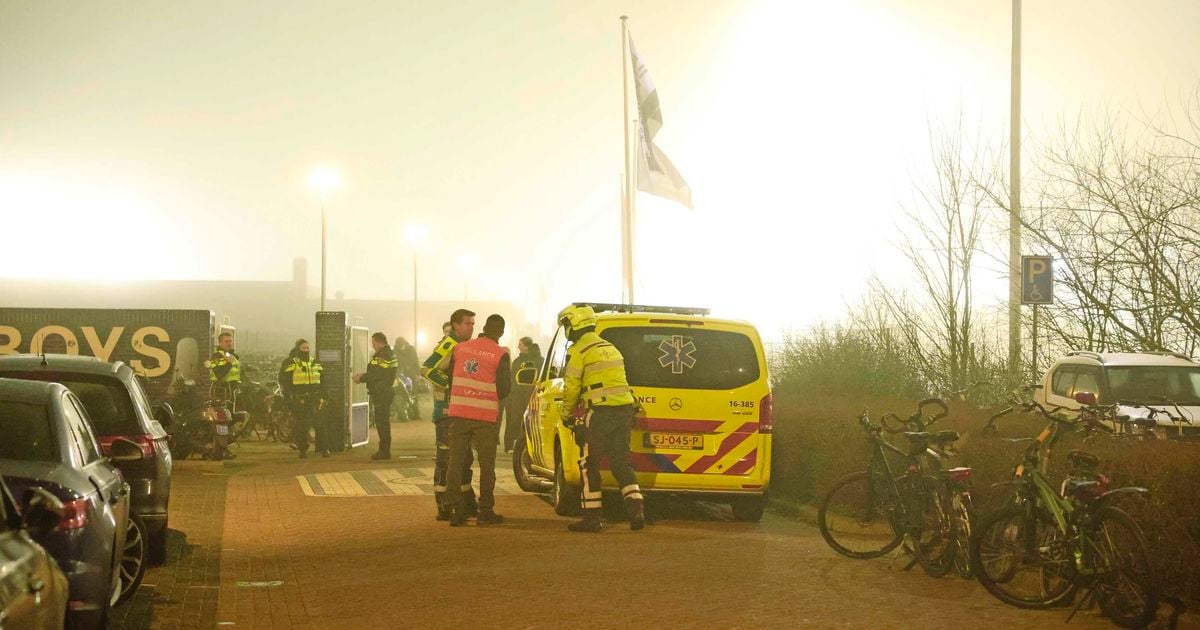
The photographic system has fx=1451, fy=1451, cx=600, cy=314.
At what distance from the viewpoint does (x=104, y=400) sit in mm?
10641

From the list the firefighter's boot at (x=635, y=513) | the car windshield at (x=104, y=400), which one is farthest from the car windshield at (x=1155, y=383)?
the car windshield at (x=104, y=400)

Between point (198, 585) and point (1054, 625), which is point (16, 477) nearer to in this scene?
point (198, 585)

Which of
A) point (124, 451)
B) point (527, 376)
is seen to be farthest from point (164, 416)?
point (527, 376)

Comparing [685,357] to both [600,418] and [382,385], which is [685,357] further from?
[382,385]

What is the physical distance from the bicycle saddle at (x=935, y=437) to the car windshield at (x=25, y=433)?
5.94 meters

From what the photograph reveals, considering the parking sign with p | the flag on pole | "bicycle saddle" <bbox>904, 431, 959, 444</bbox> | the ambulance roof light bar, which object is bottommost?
"bicycle saddle" <bbox>904, 431, 959, 444</bbox>

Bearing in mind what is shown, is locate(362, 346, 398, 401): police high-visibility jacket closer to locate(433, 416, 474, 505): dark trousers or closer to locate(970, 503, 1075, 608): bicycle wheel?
locate(433, 416, 474, 505): dark trousers

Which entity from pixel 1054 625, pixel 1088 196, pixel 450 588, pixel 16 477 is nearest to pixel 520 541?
pixel 450 588

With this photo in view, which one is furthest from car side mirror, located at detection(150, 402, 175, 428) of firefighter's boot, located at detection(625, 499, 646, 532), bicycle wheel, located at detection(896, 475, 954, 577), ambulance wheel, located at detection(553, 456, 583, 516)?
bicycle wheel, located at detection(896, 475, 954, 577)

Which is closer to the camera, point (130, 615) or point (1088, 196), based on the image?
point (130, 615)

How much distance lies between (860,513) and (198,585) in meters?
4.85

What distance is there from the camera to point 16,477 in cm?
682

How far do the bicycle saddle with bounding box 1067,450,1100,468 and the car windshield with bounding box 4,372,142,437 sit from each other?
641 cm

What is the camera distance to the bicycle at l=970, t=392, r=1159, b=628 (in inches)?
325
